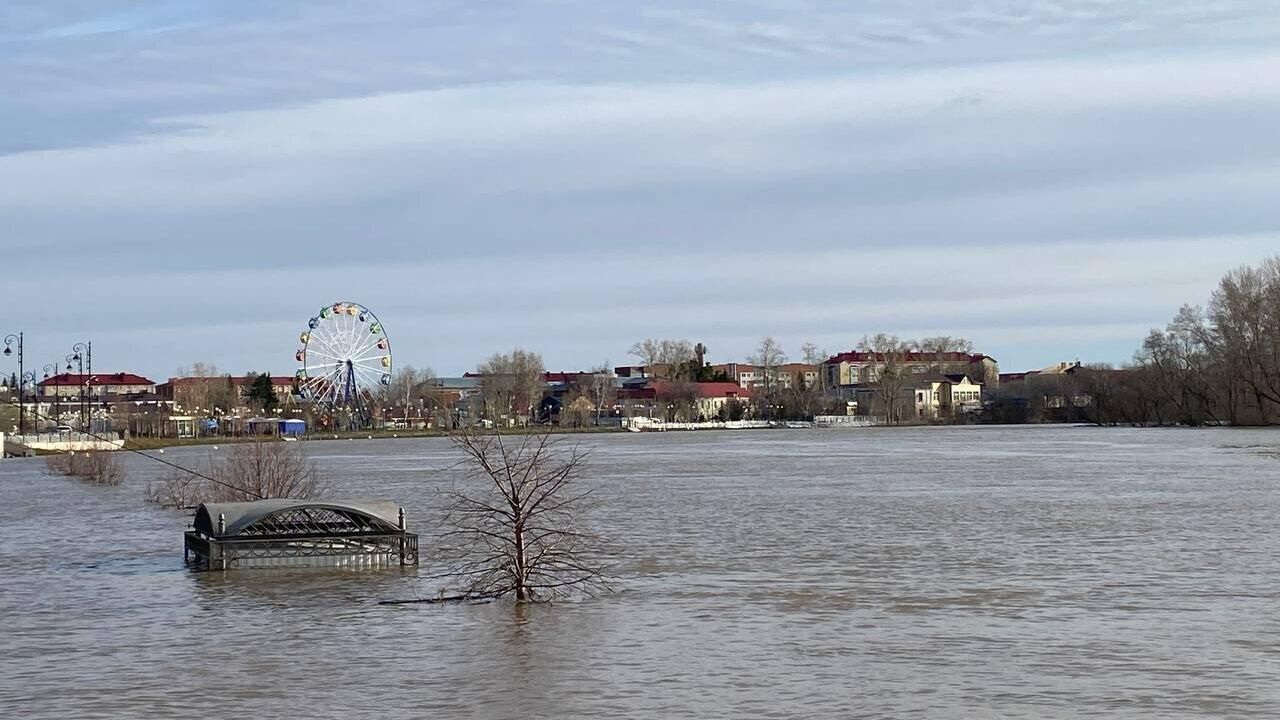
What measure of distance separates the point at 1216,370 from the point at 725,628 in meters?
119

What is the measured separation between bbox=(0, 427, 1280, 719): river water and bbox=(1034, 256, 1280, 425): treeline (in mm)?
88359

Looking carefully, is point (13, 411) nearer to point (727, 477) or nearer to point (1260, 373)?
point (727, 477)

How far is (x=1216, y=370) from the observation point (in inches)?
5153

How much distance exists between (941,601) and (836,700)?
7238 mm

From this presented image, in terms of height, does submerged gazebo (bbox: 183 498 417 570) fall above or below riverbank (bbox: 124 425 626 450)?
below

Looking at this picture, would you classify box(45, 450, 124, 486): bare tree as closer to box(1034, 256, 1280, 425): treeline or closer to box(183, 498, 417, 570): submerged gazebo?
box(183, 498, 417, 570): submerged gazebo

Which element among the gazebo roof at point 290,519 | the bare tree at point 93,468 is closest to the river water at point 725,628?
the gazebo roof at point 290,519

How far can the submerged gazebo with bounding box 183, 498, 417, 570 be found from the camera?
90.0 feet

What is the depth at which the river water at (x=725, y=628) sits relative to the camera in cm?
1580

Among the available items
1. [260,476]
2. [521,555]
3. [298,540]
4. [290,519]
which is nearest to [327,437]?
[260,476]

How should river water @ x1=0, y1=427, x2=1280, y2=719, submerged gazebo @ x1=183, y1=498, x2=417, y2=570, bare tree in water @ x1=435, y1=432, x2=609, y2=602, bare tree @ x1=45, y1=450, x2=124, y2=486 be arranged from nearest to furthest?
1. river water @ x1=0, y1=427, x2=1280, y2=719
2. bare tree in water @ x1=435, y1=432, x2=609, y2=602
3. submerged gazebo @ x1=183, y1=498, x2=417, y2=570
4. bare tree @ x1=45, y1=450, x2=124, y2=486

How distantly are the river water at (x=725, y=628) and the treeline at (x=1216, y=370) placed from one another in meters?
88.4

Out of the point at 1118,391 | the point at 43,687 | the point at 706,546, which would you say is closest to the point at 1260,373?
the point at 1118,391

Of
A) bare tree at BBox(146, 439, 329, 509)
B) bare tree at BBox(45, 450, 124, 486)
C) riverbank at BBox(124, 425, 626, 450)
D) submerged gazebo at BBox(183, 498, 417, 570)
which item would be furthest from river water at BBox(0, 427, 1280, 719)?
riverbank at BBox(124, 425, 626, 450)
